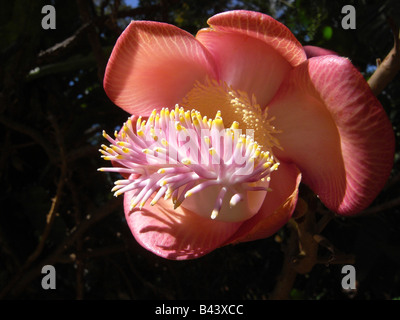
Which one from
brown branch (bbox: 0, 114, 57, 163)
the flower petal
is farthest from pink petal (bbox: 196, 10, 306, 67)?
brown branch (bbox: 0, 114, 57, 163)

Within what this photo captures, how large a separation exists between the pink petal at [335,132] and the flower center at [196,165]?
0.05m

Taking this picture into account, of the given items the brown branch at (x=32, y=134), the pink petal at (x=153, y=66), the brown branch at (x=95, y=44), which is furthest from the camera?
the brown branch at (x=32, y=134)

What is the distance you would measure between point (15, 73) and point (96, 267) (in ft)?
1.66

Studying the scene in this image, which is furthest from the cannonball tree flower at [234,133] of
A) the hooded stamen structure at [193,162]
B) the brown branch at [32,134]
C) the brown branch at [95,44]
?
the brown branch at [32,134]

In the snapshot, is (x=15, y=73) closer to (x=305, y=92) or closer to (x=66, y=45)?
(x=66, y=45)

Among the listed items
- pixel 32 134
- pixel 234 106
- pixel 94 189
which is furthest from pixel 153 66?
pixel 94 189

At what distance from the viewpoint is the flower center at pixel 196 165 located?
439 millimetres

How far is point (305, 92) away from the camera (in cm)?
49

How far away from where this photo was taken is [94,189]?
3.46 ft

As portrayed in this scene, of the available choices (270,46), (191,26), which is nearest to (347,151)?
(270,46)

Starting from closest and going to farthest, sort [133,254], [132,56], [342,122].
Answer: [342,122] < [132,56] < [133,254]

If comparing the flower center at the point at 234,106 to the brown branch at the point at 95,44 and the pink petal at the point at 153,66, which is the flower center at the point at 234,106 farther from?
the brown branch at the point at 95,44

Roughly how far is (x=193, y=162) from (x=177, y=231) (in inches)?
4.2

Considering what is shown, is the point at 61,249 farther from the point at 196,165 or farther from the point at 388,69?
the point at 388,69
